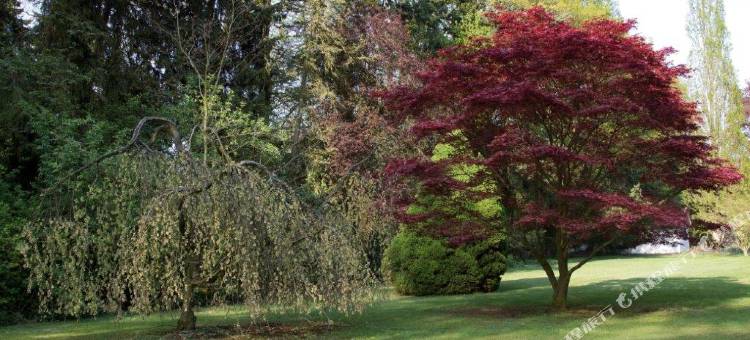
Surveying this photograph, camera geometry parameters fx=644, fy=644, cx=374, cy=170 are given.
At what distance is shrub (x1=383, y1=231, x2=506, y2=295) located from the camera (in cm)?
1361

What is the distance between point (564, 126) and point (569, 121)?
0.67ft

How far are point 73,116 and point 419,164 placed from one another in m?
8.06

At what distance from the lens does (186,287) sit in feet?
23.2

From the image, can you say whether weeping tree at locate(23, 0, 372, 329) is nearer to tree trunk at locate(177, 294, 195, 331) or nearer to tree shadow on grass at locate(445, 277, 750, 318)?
tree trunk at locate(177, 294, 195, 331)

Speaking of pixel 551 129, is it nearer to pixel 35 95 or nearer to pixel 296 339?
pixel 296 339

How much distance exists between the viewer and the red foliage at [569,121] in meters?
8.54

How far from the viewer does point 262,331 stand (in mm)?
8367

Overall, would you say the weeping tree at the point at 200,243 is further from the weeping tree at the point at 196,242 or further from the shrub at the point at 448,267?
the shrub at the point at 448,267

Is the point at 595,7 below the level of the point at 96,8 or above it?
above

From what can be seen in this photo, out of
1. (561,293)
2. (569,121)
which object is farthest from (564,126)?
(561,293)

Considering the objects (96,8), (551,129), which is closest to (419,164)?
Result: (551,129)

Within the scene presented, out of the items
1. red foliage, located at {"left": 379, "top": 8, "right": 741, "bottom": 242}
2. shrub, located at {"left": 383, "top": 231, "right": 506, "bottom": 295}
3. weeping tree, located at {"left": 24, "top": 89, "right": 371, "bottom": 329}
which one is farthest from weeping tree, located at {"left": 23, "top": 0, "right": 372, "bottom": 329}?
shrub, located at {"left": 383, "top": 231, "right": 506, "bottom": 295}

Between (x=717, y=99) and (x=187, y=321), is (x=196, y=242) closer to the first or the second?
(x=187, y=321)

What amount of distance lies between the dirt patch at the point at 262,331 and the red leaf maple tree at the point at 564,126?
2.29 m
